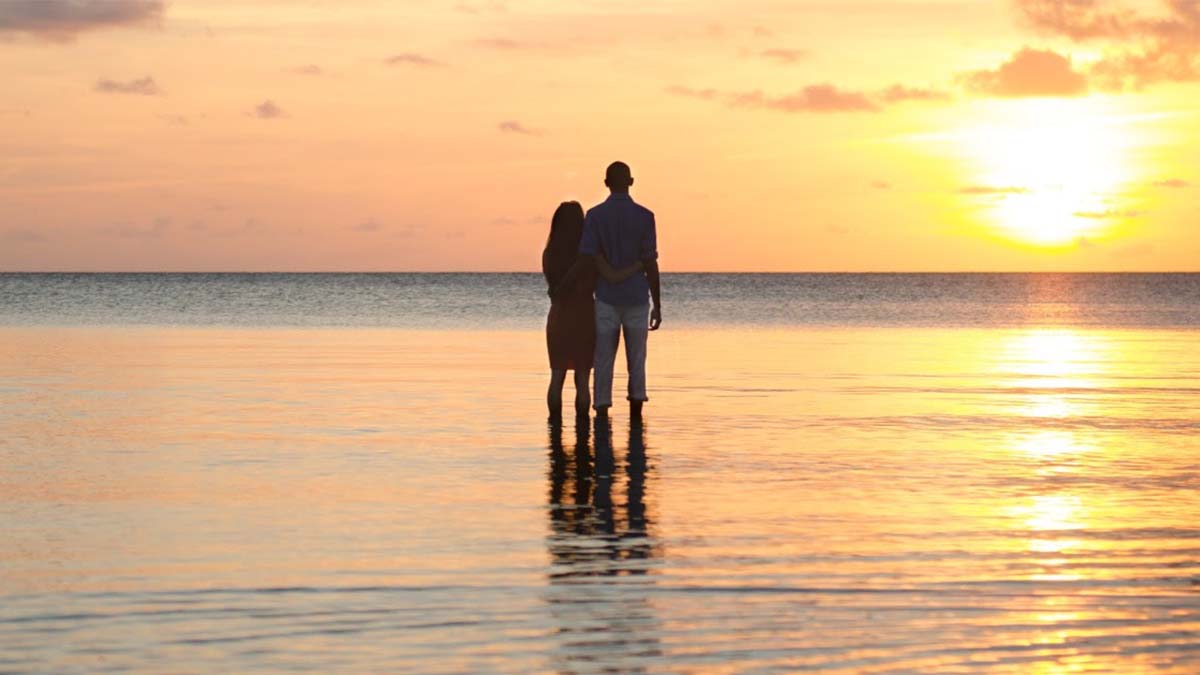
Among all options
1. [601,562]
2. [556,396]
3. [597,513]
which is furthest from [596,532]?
[556,396]

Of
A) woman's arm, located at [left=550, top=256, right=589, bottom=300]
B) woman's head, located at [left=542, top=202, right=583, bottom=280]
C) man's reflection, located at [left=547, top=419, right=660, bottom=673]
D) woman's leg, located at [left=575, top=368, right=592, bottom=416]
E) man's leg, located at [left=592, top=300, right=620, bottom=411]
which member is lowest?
man's reflection, located at [left=547, top=419, right=660, bottom=673]

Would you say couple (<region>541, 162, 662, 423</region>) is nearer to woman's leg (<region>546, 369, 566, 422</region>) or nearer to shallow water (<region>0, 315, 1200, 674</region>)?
woman's leg (<region>546, 369, 566, 422</region>)

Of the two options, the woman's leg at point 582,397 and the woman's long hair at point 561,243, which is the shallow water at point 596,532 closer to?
the woman's leg at point 582,397

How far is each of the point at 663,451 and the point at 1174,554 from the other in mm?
4683

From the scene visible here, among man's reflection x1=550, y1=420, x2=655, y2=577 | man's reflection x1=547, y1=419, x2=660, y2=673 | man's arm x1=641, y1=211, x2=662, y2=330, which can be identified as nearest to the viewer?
man's reflection x1=547, y1=419, x2=660, y2=673

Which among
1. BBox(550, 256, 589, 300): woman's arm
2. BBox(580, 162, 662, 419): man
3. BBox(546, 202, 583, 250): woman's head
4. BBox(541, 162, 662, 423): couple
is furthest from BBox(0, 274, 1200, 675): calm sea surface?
BBox(546, 202, 583, 250): woman's head

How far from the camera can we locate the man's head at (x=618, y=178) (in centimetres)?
1377

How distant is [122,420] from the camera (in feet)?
45.4

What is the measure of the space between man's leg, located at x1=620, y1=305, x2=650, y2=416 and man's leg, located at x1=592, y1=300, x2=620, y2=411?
0.09 metres

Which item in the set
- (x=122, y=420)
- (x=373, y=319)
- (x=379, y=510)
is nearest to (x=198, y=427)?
(x=122, y=420)

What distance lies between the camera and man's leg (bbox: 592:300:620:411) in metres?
13.7

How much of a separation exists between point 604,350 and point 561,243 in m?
1.07

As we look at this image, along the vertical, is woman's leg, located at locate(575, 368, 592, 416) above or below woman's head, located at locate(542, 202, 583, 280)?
below

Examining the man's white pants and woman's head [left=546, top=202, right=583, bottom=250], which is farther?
woman's head [left=546, top=202, right=583, bottom=250]
